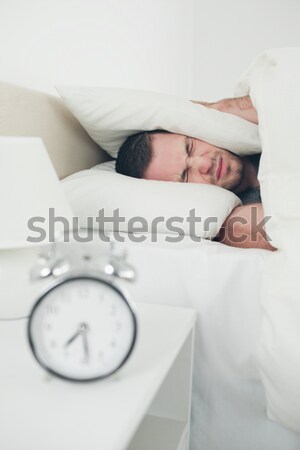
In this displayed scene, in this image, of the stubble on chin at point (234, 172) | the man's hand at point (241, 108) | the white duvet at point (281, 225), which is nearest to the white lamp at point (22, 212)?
the white duvet at point (281, 225)

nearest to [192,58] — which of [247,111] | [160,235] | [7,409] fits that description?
[247,111]

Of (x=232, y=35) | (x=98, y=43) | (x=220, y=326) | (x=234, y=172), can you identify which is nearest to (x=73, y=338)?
(x=220, y=326)

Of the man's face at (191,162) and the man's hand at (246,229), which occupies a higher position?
the man's face at (191,162)

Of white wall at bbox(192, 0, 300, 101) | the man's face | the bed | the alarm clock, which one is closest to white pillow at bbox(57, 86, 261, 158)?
the man's face

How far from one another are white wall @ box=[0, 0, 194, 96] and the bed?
0.70 m

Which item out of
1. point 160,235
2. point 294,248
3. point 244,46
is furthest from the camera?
point 244,46

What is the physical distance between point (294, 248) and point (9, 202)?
496 millimetres

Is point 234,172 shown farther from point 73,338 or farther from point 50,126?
point 73,338

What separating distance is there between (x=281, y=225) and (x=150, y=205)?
288 millimetres

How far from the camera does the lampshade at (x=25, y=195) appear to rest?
0.62 meters

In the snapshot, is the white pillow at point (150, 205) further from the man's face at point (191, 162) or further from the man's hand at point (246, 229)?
the man's face at point (191, 162)

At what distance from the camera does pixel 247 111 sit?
4.27 ft

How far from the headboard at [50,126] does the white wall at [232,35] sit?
5.54 ft

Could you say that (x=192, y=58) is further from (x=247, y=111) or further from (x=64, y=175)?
(x=64, y=175)
